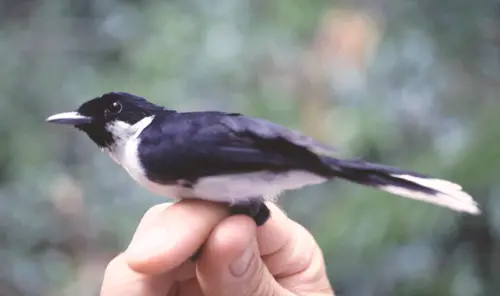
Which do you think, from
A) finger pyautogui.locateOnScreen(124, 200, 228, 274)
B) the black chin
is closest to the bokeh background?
finger pyautogui.locateOnScreen(124, 200, 228, 274)

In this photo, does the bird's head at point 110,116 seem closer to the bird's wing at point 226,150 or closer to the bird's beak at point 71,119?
the bird's beak at point 71,119

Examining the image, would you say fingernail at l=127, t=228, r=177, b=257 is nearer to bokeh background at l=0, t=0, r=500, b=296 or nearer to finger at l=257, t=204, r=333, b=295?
finger at l=257, t=204, r=333, b=295

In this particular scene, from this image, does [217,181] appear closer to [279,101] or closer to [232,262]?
[232,262]

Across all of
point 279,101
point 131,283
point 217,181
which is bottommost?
point 131,283

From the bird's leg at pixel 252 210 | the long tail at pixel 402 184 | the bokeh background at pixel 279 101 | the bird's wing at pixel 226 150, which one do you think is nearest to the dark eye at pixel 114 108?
the bird's wing at pixel 226 150

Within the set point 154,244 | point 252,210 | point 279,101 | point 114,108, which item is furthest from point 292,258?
point 279,101

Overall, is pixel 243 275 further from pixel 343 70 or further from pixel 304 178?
pixel 343 70
